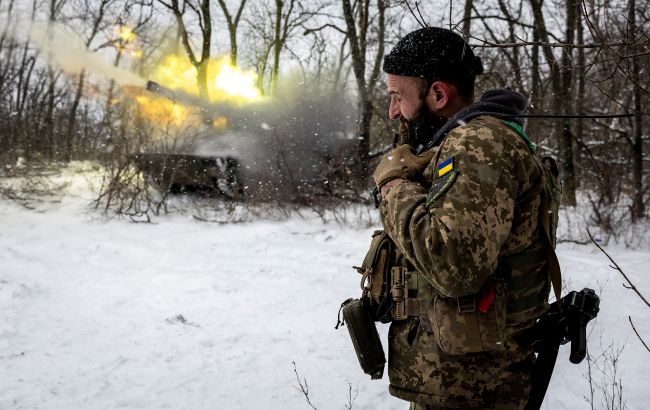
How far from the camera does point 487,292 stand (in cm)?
135

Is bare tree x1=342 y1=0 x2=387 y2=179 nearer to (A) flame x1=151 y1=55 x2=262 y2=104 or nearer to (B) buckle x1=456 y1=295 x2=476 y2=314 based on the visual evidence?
(A) flame x1=151 y1=55 x2=262 y2=104

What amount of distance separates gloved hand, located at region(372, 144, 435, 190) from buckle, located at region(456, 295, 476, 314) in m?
0.42

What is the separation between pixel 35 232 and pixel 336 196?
5.88 metres

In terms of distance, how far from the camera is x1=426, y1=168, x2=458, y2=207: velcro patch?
1271 mm

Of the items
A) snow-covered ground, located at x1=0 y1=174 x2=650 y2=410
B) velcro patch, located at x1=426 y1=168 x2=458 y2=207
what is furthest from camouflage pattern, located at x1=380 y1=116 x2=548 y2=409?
snow-covered ground, located at x1=0 y1=174 x2=650 y2=410

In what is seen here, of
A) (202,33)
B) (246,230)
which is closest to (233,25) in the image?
(202,33)

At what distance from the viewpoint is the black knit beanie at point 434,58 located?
5.06ft

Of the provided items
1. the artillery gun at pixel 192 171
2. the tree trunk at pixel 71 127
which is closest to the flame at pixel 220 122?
the artillery gun at pixel 192 171

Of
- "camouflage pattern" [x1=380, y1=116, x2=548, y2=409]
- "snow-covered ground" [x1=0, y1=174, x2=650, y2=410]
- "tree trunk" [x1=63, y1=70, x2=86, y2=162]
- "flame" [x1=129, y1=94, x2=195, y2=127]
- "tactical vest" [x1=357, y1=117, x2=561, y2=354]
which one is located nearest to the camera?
"camouflage pattern" [x1=380, y1=116, x2=548, y2=409]

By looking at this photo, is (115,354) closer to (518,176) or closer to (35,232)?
(518,176)

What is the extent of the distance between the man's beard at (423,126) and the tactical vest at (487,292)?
0.77 ft

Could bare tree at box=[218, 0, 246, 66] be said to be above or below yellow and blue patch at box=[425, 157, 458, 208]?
above

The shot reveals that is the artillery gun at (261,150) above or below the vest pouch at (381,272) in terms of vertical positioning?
above

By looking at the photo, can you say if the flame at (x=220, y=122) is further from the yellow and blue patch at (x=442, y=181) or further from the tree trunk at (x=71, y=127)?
the yellow and blue patch at (x=442, y=181)
